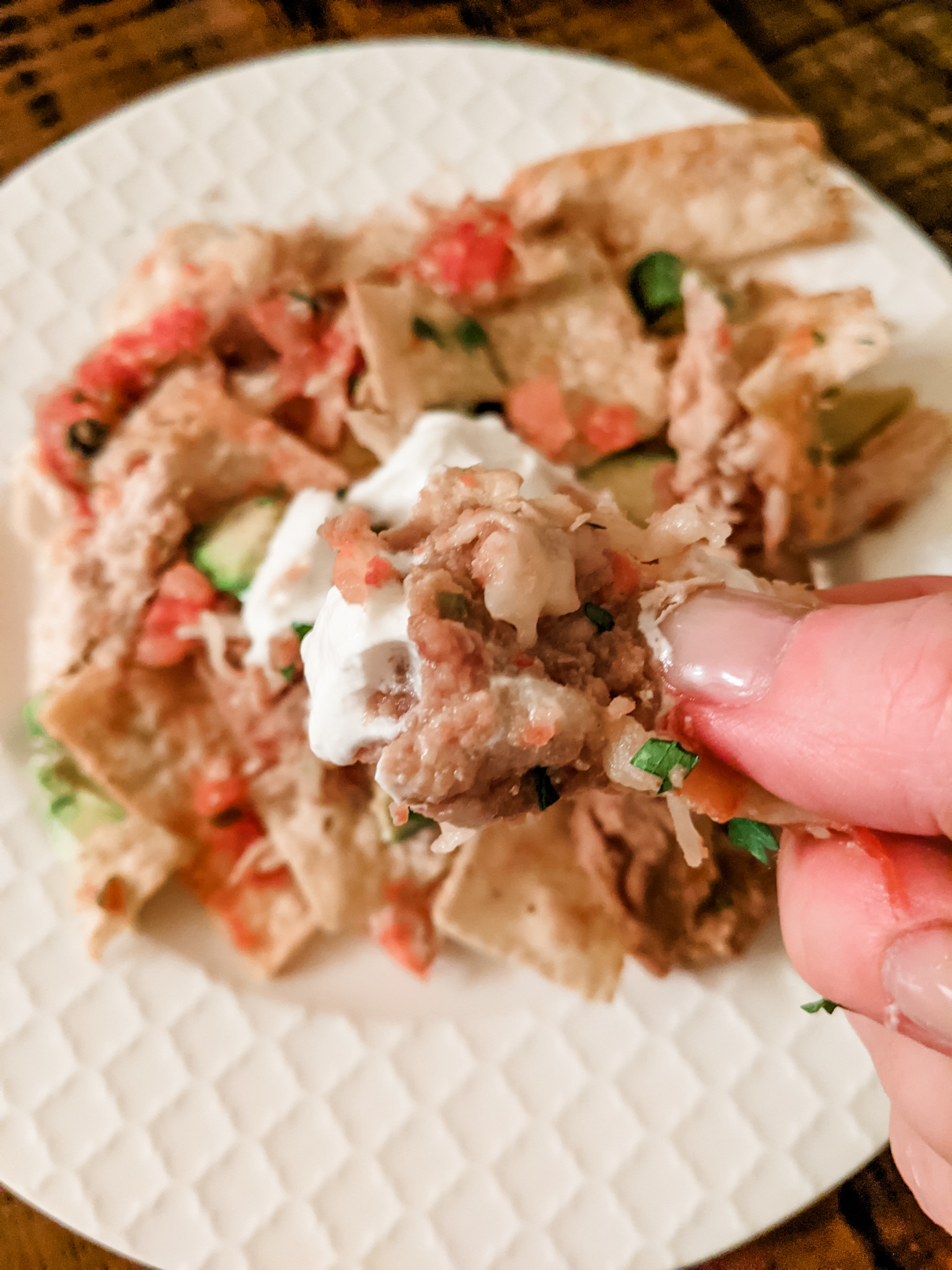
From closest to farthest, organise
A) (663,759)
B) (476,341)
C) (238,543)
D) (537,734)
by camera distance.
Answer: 1. (537,734)
2. (663,759)
3. (238,543)
4. (476,341)

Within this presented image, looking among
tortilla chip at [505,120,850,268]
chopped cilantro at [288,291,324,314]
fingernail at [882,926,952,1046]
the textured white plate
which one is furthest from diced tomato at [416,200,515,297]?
fingernail at [882,926,952,1046]

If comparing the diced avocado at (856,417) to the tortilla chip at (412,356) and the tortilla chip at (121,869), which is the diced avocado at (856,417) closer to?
the tortilla chip at (412,356)

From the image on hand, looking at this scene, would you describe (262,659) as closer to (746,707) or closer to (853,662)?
(746,707)

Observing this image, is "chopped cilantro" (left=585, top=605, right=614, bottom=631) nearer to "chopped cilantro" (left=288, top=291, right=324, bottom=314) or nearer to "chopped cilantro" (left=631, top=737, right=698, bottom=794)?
"chopped cilantro" (left=631, top=737, right=698, bottom=794)

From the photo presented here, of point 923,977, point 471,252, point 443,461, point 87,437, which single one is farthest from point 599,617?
point 87,437

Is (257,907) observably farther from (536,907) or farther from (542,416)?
(542,416)
